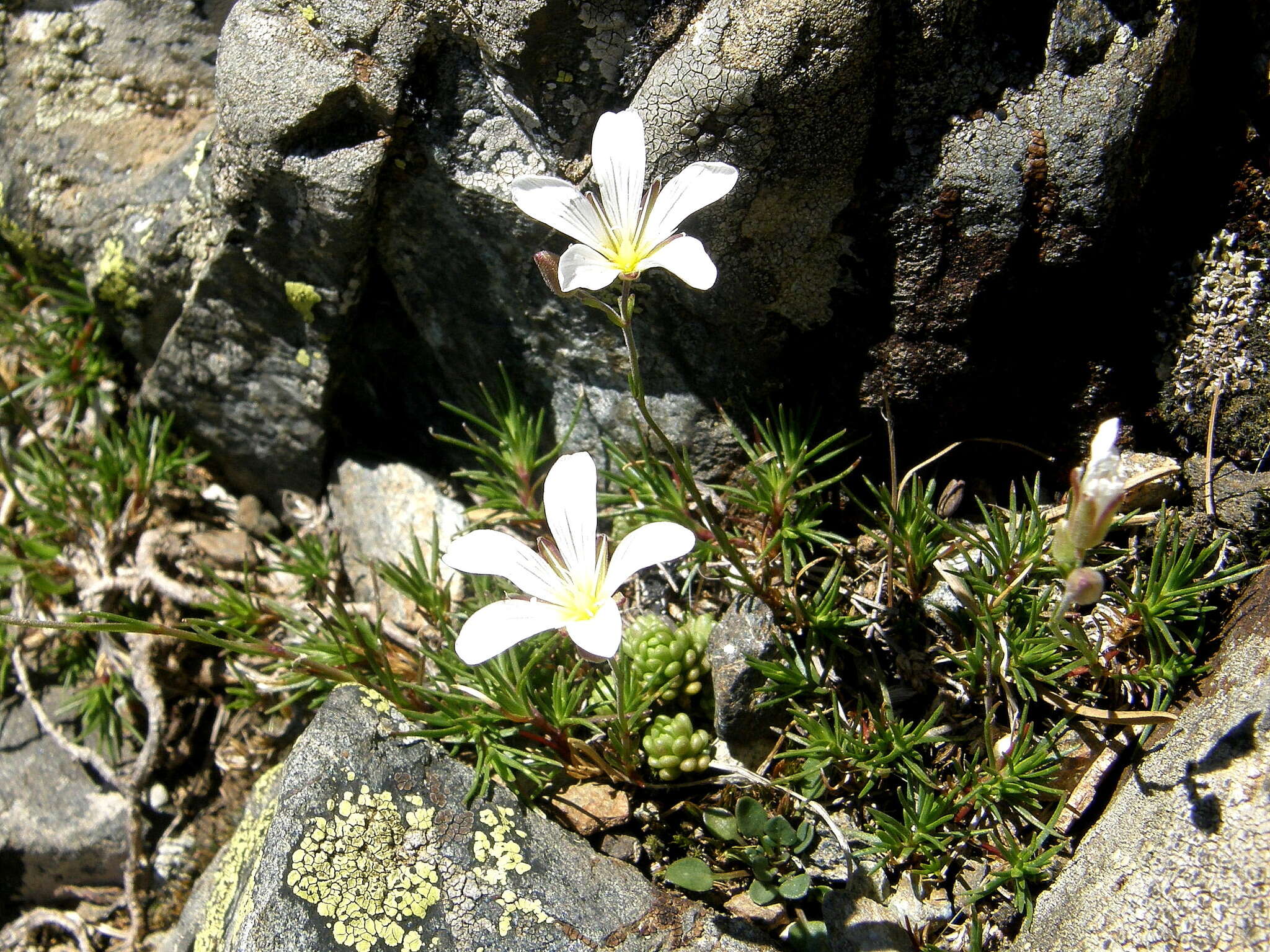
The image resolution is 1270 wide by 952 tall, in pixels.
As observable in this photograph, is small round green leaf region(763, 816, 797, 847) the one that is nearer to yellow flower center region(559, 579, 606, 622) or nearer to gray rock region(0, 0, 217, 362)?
yellow flower center region(559, 579, 606, 622)

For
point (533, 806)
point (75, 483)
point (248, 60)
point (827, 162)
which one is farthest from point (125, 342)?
point (827, 162)

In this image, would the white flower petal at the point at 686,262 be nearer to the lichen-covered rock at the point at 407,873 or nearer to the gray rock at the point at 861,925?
the lichen-covered rock at the point at 407,873

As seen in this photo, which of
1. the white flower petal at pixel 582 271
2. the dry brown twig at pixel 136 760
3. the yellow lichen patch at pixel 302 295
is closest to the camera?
the white flower petal at pixel 582 271

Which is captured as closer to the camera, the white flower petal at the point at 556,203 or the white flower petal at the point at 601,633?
the white flower petal at the point at 601,633

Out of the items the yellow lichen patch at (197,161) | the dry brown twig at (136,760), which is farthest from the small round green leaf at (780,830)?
the yellow lichen patch at (197,161)

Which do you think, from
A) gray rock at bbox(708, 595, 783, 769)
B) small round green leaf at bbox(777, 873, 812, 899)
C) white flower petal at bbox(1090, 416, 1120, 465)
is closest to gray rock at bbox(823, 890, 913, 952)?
small round green leaf at bbox(777, 873, 812, 899)

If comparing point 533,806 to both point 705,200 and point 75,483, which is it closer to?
point 705,200
